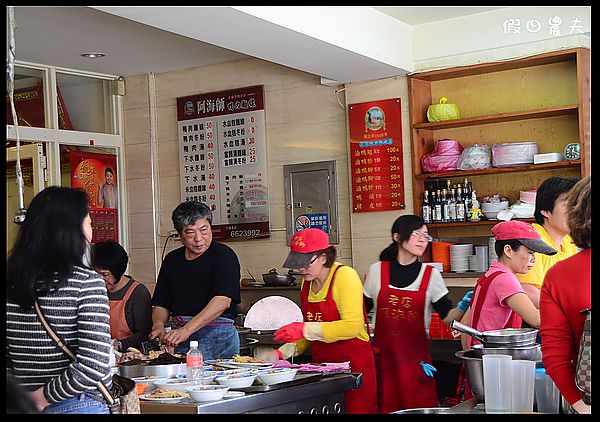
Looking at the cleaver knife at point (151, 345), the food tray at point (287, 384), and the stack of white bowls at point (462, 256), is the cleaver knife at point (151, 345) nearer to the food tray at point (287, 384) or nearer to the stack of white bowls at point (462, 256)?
the food tray at point (287, 384)

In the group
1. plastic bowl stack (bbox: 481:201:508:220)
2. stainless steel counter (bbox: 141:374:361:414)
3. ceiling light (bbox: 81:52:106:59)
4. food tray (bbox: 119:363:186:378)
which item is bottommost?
stainless steel counter (bbox: 141:374:361:414)

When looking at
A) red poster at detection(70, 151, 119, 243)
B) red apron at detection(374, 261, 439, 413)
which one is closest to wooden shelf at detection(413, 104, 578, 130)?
red apron at detection(374, 261, 439, 413)

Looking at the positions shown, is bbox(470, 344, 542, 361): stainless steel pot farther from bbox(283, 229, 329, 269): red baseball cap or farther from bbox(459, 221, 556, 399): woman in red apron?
bbox(283, 229, 329, 269): red baseball cap

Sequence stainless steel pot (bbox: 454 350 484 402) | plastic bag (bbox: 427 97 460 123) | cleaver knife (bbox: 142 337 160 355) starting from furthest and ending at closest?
plastic bag (bbox: 427 97 460 123) < cleaver knife (bbox: 142 337 160 355) < stainless steel pot (bbox: 454 350 484 402)

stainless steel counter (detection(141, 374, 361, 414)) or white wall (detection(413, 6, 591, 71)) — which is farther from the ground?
white wall (detection(413, 6, 591, 71))

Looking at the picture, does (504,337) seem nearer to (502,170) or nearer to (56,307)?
(56,307)

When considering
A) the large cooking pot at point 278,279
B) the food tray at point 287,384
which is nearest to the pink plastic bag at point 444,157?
the large cooking pot at point 278,279

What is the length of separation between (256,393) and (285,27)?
216cm

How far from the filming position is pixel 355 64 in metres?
5.84

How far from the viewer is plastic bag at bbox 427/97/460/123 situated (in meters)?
6.08

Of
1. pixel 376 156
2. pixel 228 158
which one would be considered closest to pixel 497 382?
pixel 376 156

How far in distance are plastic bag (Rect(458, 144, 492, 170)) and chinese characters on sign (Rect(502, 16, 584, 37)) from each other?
0.79 m

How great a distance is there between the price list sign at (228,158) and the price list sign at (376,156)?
2.82ft

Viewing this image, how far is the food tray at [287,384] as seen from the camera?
352 cm
